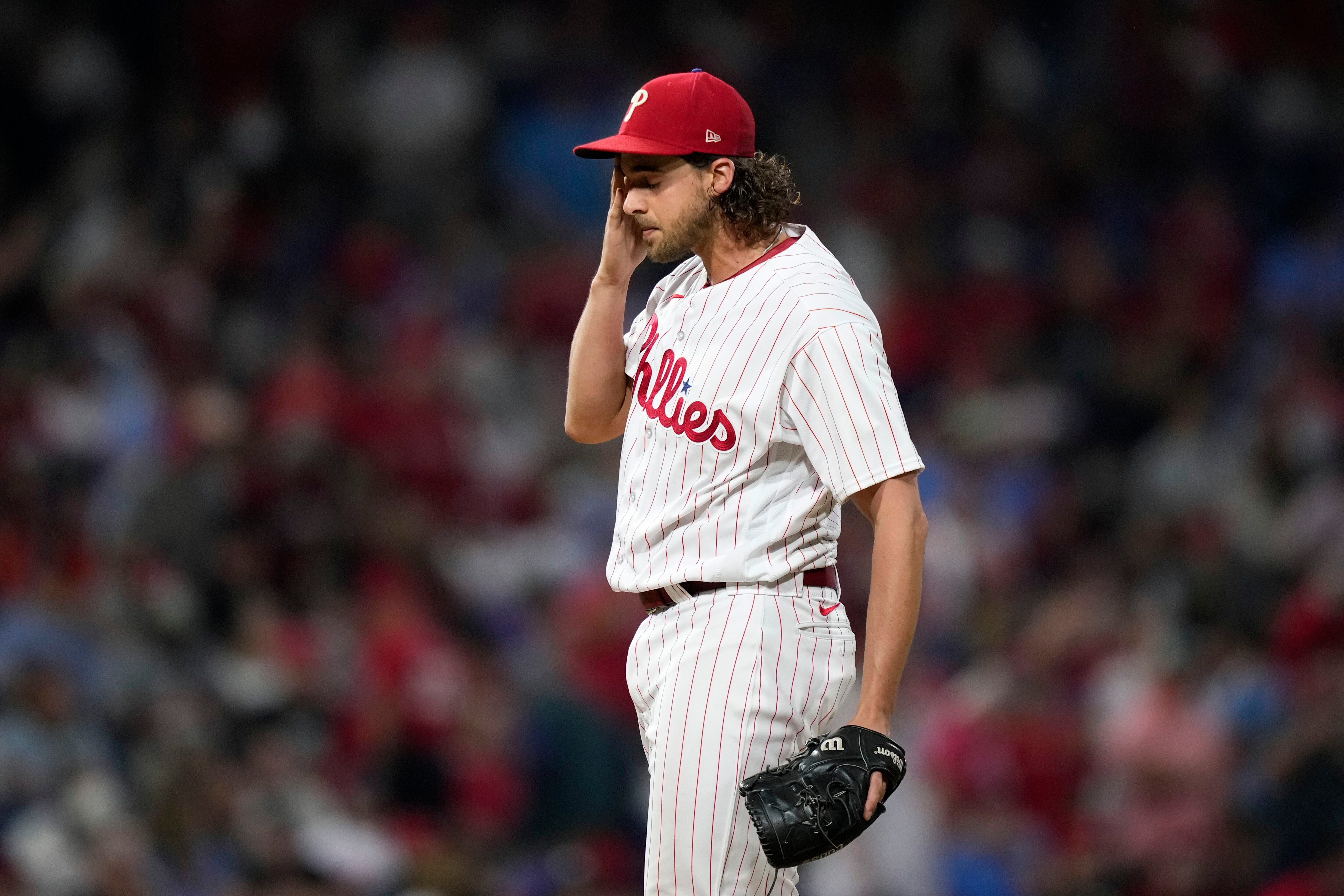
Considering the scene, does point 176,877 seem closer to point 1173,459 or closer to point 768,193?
point 768,193

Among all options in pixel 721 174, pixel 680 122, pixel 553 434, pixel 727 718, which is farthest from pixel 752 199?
pixel 553 434

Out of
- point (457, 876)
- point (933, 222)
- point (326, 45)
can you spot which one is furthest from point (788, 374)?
point (326, 45)

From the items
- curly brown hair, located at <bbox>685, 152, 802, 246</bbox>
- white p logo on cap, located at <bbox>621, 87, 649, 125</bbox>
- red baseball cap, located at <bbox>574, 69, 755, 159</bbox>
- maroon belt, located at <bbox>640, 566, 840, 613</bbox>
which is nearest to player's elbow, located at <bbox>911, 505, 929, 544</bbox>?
maroon belt, located at <bbox>640, 566, 840, 613</bbox>

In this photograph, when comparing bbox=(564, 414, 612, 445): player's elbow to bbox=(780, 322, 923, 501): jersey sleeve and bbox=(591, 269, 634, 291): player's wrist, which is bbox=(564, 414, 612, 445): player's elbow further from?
bbox=(780, 322, 923, 501): jersey sleeve

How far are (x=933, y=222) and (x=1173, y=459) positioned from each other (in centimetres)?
172

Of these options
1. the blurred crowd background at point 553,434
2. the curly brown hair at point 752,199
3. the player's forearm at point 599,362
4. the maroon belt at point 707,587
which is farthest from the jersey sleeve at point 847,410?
the blurred crowd background at point 553,434

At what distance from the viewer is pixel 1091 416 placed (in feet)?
23.4

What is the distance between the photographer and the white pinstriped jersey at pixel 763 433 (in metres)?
2.38

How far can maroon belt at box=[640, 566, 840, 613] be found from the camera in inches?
97.7

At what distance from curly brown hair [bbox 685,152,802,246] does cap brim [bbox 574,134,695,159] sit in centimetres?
5

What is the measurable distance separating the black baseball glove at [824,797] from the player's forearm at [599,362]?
0.73 meters

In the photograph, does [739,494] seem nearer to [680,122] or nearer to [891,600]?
[891,600]

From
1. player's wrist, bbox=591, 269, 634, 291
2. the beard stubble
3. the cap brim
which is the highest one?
the cap brim

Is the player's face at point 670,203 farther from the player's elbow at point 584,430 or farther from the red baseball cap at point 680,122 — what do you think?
the player's elbow at point 584,430
